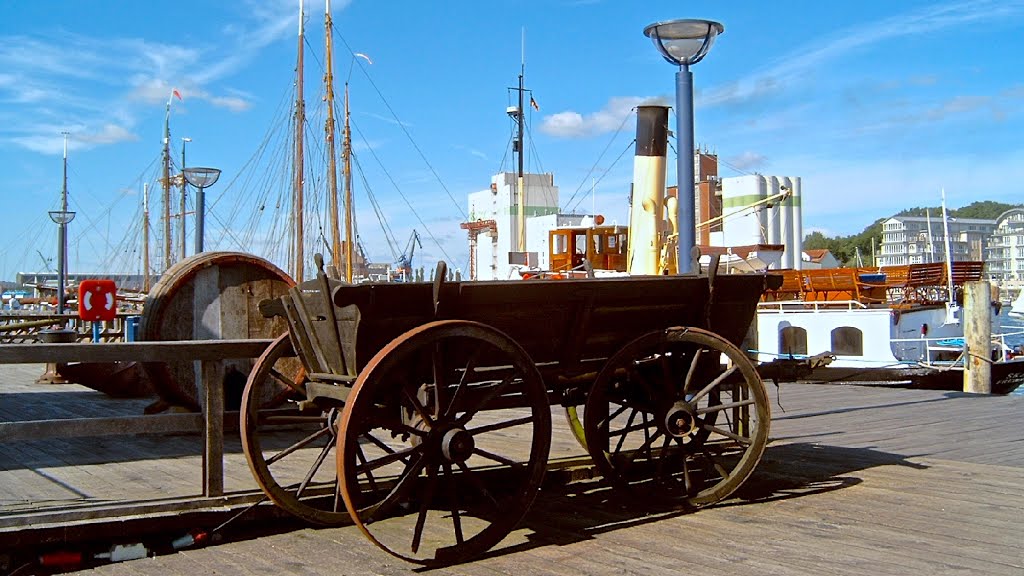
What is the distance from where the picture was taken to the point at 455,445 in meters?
4.93

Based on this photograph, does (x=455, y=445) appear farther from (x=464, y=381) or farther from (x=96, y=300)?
(x=96, y=300)

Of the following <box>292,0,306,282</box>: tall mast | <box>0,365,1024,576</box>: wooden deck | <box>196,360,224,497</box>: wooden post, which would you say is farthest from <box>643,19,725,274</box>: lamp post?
<box>292,0,306,282</box>: tall mast

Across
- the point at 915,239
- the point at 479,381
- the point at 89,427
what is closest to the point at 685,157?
the point at 479,381

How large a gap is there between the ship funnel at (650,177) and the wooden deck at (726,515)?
4.70 m

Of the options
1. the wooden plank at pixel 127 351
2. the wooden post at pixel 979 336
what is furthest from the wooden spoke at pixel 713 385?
the wooden post at pixel 979 336

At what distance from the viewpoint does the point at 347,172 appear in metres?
36.1

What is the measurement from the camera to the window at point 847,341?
26.2 m

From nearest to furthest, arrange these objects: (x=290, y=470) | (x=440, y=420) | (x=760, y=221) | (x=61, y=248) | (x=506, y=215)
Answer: (x=440, y=420)
(x=290, y=470)
(x=61, y=248)
(x=760, y=221)
(x=506, y=215)

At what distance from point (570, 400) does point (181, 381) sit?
202 inches

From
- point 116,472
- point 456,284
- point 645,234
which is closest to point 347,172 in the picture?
point 645,234

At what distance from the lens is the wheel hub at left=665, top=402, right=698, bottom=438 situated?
6070mm

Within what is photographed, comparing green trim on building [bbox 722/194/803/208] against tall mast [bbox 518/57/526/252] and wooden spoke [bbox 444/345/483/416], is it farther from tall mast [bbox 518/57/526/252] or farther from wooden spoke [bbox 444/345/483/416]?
wooden spoke [bbox 444/345/483/416]

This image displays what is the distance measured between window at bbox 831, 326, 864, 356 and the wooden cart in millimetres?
20568

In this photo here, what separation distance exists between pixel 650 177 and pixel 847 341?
49.8ft
